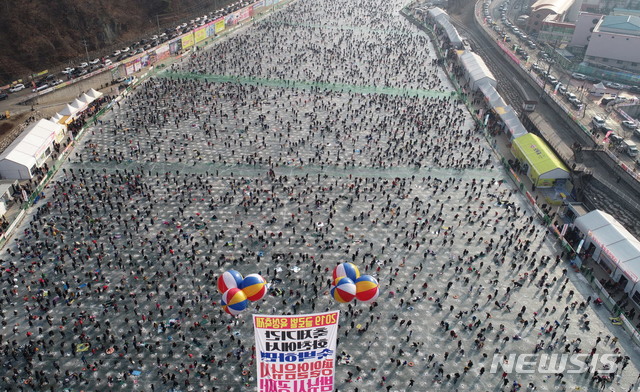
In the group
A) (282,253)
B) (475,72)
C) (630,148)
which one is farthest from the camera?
(475,72)

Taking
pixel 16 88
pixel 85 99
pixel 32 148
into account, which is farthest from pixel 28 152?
pixel 16 88

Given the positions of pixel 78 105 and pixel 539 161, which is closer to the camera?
pixel 539 161

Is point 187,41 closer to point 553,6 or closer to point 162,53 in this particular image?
point 162,53

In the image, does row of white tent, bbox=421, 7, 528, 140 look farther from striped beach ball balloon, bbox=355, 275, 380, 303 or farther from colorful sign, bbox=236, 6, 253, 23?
colorful sign, bbox=236, 6, 253, 23

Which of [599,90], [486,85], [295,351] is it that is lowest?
[599,90]

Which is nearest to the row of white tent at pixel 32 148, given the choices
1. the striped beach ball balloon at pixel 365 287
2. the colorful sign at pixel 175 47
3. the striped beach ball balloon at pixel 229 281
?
the colorful sign at pixel 175 47
